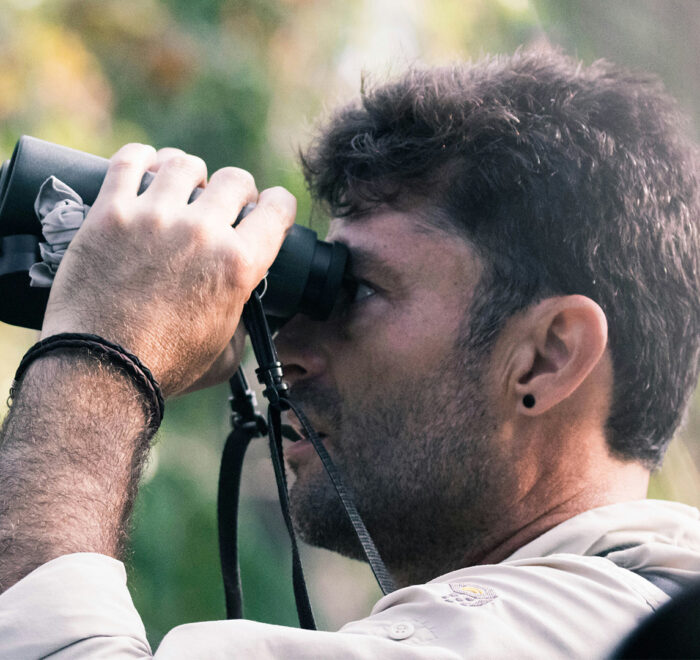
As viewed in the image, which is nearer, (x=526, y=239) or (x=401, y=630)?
(x=401, y=630)

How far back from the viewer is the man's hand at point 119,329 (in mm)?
1205

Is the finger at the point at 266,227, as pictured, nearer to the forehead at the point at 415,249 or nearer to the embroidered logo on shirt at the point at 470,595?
the forehead at the point at 415,249

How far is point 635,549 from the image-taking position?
1.24m

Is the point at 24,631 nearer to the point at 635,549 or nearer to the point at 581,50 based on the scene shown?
the point at 635,549

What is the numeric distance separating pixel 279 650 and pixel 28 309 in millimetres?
780

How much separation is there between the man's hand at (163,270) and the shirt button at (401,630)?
1.51 ft

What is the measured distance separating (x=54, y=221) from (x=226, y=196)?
0.25 meters

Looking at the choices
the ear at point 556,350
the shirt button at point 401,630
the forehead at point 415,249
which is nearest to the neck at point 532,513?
the ear at point 556,350

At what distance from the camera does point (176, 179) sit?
4.85 feet

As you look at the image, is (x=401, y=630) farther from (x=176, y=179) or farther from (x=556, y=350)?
(x=176, y=179)

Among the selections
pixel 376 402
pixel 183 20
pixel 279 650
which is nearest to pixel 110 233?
pixel 376 402

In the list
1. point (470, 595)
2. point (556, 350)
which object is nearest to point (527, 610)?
point (470, 595)

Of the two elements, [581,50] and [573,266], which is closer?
[573,266]

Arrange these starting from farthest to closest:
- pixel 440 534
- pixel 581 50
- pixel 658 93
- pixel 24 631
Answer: pixel 581 50 < pixel 658 93 < pixel 440 534 < pixel 24 631
